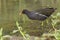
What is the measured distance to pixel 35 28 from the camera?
574 centimetres

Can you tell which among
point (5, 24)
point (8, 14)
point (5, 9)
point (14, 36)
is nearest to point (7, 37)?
point (14, 36)

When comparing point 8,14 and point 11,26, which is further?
point 8,14

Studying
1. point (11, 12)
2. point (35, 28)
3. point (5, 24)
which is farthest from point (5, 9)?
point (35, 28)

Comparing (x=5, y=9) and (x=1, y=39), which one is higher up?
(x=1, y=39)

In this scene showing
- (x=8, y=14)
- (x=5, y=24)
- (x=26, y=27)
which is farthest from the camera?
(x=8, y=14)

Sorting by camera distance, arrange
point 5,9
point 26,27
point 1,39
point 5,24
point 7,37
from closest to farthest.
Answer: point 1,39
point 7,37
point 26,27
point 5,24
point 5,9

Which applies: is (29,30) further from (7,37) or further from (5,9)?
(5,9)

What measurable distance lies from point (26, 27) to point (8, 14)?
193cm

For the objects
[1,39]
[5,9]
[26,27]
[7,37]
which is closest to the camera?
[1,39]

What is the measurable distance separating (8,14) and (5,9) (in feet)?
2.92

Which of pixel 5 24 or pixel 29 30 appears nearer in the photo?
pixel 29 30

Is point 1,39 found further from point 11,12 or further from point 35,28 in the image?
point 11,12

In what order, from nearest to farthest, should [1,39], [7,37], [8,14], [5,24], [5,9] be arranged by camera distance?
1. [1,39]
2. [7,37]
3. [5,24]
4. [8,14]
5. [5,9]

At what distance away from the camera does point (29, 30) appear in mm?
5594
